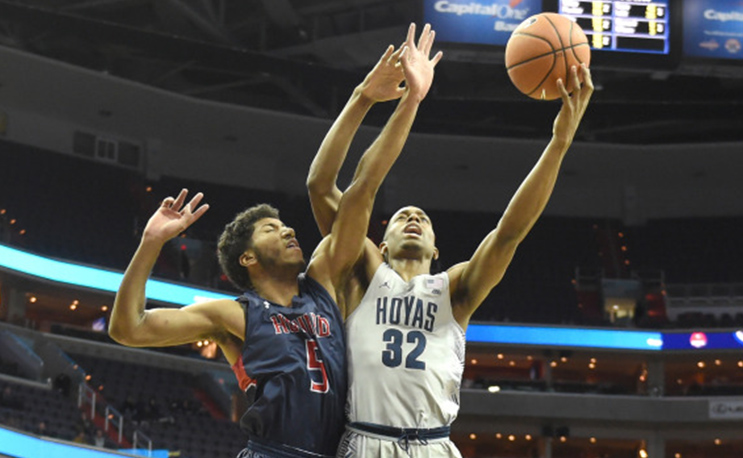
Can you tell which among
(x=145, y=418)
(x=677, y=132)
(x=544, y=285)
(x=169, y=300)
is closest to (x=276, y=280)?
(x=145, y=418)

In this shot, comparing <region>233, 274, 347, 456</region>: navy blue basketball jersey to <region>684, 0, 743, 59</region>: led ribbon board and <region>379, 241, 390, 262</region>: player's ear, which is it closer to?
<region>379, 241, 390, 262</region>: player's ear

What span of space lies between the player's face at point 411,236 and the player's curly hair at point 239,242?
1.90 feet

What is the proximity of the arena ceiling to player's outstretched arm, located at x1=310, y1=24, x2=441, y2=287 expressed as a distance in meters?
17.5

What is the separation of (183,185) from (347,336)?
2310 cm

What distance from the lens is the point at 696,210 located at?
30.6m

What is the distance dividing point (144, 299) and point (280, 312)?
634 millimetres

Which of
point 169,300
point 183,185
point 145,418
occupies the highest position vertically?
point 183,185

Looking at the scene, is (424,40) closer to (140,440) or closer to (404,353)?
(404,353)

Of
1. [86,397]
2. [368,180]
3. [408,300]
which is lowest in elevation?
[408,300]

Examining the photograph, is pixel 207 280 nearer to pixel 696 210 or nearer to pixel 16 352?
pixel 16 352

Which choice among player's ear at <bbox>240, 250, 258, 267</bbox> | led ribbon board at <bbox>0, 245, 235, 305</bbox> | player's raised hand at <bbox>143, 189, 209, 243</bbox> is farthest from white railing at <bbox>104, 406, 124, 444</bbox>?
player's raised hand at <bbox>143, 189, 209, 243</bbox>

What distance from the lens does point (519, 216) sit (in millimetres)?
5207

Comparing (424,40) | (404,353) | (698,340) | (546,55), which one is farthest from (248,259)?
(698,340)

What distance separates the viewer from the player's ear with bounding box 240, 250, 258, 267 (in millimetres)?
5336
